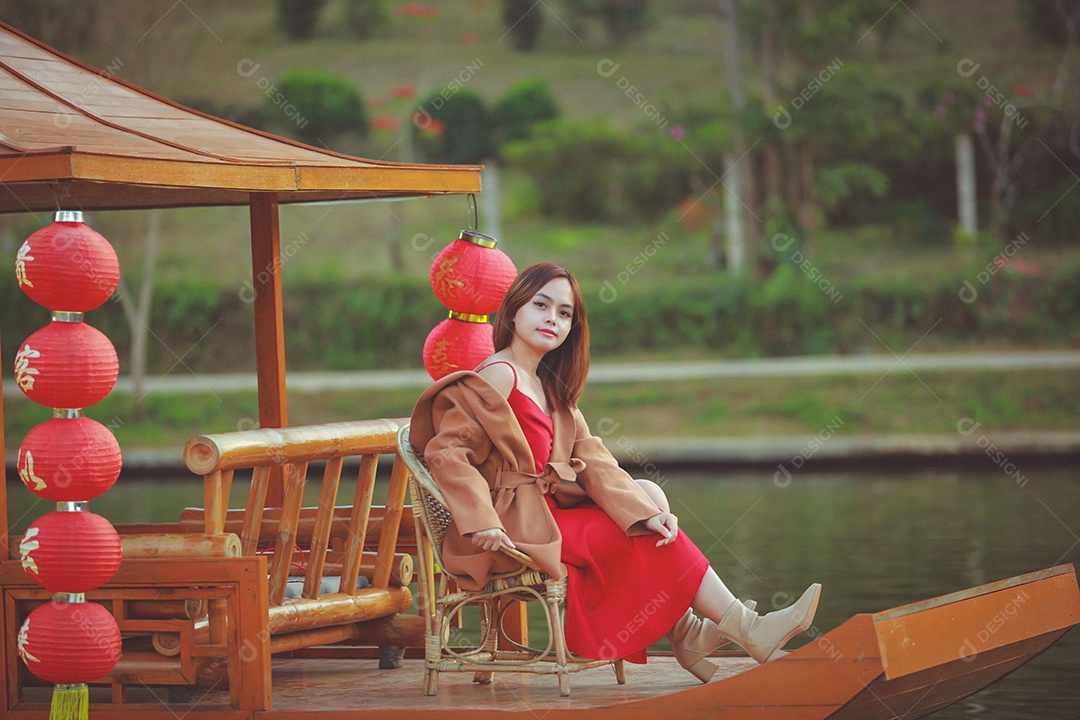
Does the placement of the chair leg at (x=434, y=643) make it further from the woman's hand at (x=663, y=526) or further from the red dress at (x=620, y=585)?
the woman's hand at (x=663, y=526)

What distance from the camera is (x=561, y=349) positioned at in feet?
15.3

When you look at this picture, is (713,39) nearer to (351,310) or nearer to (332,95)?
(332,95)

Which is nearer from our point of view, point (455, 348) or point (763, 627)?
point (763, 627)

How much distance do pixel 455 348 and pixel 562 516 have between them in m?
1.34

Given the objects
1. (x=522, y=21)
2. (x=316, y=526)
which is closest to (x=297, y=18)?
(x=522, y=21)

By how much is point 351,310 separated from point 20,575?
562 inches

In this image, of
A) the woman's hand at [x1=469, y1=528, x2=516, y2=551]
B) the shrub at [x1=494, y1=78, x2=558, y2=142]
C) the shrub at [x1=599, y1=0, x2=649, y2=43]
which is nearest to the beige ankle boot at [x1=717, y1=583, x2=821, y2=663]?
the woman's hand at [x1=469, y1=528, x2=516, y2=551]

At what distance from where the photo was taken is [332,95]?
75.8 feet

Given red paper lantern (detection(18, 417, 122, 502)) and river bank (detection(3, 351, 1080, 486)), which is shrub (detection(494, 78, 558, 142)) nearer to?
river bank (detection(3, 351, 1080, 486))

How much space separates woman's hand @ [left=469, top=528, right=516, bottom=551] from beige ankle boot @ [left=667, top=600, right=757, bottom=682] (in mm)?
596

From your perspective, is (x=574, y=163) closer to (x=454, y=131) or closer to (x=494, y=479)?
(x=454, y=131)

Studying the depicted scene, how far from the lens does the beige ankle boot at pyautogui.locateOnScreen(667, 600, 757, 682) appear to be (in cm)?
446

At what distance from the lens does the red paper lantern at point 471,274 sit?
5.54 m

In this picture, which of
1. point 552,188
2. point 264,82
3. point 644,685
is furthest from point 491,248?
point 264,82
